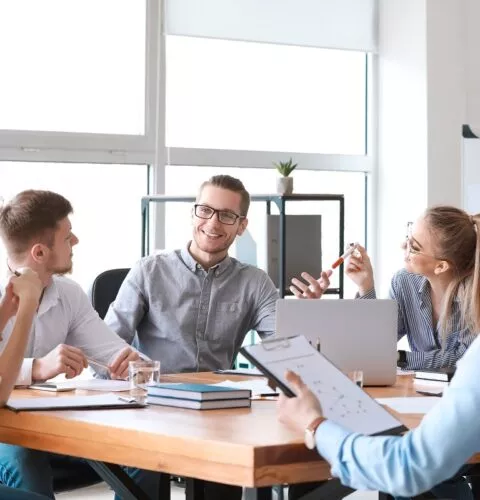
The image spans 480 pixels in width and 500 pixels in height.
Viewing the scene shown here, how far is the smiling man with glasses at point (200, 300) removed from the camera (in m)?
3.80

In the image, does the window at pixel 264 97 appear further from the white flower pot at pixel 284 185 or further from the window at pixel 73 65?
the white flower pot at pixel 284 185

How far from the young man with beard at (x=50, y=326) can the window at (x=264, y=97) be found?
7.76 ft

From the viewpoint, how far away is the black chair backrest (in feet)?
13.2

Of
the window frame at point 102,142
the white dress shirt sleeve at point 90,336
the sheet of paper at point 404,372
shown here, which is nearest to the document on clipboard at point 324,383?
the sheet of paper at point 404,372

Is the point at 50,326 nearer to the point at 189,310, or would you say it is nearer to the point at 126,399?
the point at 189,310

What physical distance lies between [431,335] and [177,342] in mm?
878

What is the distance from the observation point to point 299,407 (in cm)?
208

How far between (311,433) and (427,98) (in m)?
4.12

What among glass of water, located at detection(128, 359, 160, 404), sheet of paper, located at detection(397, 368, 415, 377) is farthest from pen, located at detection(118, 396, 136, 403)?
sheet of paper, located at detection(397, 368, 415, 377)

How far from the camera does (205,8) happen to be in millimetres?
5590

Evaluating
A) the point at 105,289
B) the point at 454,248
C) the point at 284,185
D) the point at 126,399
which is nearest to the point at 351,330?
the point at 126,399

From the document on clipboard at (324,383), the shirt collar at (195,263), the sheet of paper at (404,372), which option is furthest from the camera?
the shirt collar at (195,263)

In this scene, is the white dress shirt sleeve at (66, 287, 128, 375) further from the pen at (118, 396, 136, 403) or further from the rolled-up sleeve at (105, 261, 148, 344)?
the pen at (118, 396, 136, 403)

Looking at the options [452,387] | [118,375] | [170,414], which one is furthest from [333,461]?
[118,375]
